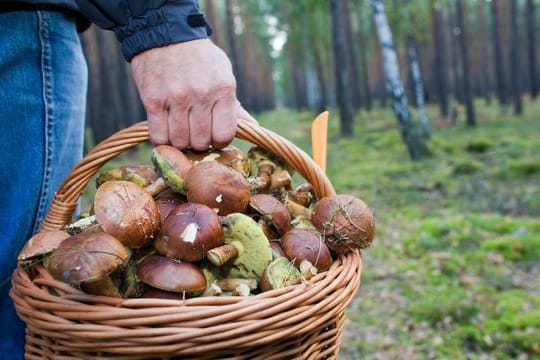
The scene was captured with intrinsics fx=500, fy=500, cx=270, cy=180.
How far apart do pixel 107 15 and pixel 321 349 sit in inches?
46.1

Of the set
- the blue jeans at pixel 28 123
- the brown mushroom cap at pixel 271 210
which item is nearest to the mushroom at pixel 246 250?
the brown mushroom cap at pixel 271 210

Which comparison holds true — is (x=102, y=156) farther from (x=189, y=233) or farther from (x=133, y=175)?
(x=189, y=233)

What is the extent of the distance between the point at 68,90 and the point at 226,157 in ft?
2.38

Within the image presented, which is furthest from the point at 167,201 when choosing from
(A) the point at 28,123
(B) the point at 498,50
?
(B) the point at 498,50

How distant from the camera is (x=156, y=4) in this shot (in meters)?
1.50

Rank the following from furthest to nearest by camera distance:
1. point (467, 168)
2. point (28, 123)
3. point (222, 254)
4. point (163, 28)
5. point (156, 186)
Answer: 1. point (467, 168)
2. point (28, 123)
3. point (156, 186)
4. point (163, 28)
5. point (222, 254)

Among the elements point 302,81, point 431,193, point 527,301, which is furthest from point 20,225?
point 302,81

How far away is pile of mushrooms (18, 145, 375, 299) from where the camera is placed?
1.22 meters

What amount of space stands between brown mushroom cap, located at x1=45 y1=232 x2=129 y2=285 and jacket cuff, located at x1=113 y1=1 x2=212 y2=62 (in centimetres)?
62

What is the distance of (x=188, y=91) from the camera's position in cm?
145

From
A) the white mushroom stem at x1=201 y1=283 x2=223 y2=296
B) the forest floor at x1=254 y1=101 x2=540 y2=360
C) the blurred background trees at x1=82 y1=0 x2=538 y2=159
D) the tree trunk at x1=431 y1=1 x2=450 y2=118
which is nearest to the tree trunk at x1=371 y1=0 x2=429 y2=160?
the blurred background trees at x1=82 y1=0 x2=538 y2=159

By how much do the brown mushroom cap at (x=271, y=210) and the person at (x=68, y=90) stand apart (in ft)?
0.71

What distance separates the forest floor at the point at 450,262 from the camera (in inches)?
145

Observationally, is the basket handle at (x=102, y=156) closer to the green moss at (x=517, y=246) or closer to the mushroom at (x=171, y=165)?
the mushroom at (x=171, y=165)
